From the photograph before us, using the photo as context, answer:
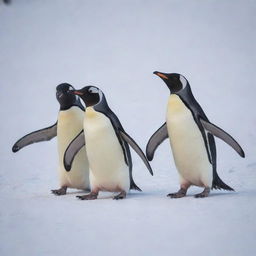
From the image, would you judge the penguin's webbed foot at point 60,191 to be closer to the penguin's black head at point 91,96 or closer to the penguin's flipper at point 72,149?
the penguin's flipper at point 72,149

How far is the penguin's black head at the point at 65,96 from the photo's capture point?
189 inches

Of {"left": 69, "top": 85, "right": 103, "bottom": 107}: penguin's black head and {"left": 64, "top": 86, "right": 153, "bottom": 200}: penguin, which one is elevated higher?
{"left": 69, "top": 85, "right": 103, "bottom": 107}: penguin's black head

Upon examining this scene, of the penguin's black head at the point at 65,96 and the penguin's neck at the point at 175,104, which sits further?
the penguin's black head at the point at 65,96

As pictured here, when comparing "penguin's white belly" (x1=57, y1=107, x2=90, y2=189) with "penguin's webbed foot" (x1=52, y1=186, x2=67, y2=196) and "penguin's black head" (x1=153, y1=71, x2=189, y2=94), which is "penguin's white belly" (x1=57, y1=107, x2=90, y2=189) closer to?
"penguin's webbed foot" (x1=52, y1=186, x2=67, y2=196)

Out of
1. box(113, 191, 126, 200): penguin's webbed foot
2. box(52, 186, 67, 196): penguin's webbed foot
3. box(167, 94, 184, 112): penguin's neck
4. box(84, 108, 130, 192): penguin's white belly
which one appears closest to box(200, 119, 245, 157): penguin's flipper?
box(167, 94, 184, 112): penguin's neck

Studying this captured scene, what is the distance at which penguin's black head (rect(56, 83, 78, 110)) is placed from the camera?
4812mm

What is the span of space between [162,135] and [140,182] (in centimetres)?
91

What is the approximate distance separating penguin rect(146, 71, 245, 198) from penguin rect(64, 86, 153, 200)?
284 mm

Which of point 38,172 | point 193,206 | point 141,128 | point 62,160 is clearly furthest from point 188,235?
point 141,128

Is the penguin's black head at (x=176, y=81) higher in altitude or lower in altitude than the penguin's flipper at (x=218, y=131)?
higher

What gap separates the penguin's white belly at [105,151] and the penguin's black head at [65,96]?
299 millimetres

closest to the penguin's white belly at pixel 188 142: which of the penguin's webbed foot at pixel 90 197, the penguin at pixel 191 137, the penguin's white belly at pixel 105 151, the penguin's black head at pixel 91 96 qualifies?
the penguin at pixel 191 137

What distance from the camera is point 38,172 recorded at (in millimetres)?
6223
